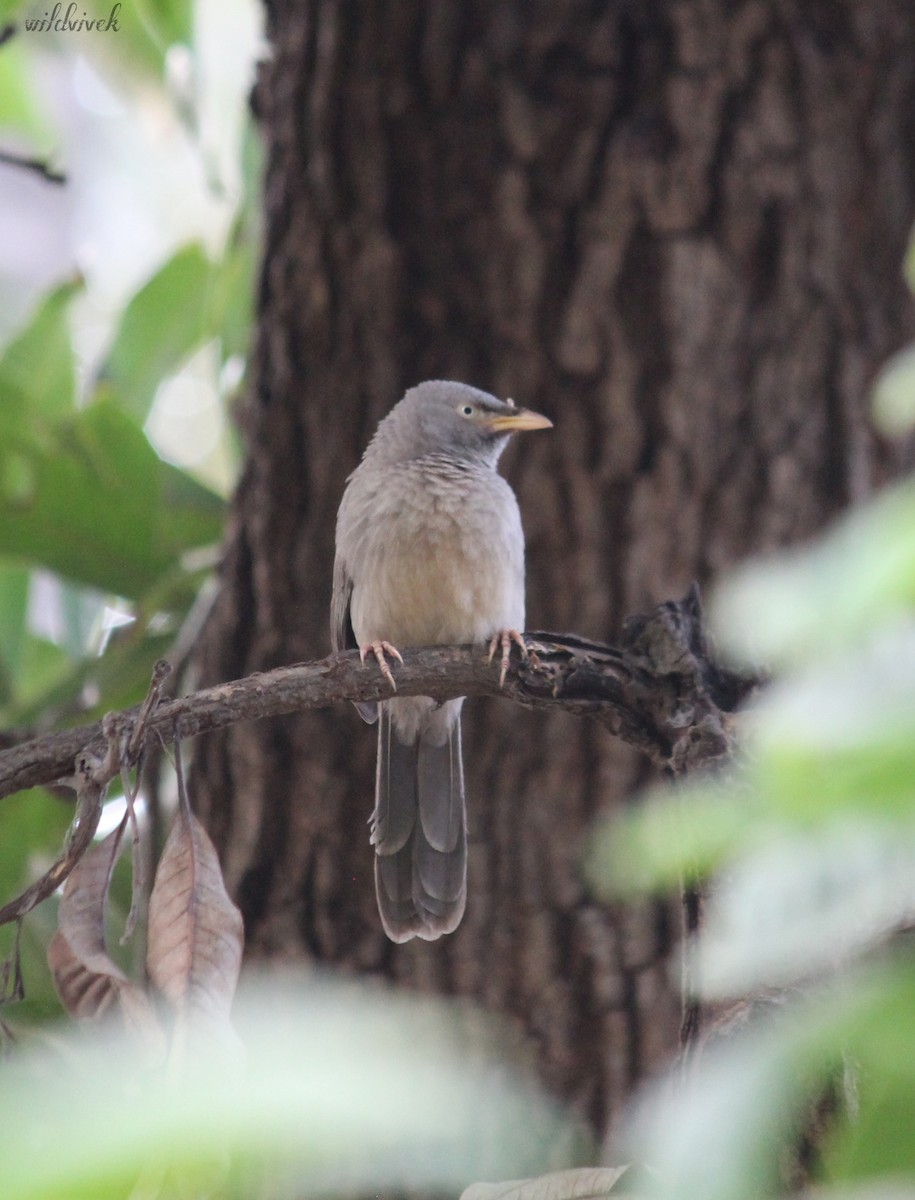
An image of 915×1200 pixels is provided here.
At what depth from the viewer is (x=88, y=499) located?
3664 mm

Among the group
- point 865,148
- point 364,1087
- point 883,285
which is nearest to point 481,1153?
point 364,1087

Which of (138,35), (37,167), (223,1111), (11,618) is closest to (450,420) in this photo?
(37,167)

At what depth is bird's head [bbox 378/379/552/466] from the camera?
11.1 ft

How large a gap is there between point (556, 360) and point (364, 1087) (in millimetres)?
3101

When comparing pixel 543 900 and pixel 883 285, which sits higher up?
pixel 883 285

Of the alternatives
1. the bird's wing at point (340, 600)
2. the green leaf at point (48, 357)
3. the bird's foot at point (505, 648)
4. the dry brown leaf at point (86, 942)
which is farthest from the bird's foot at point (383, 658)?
the green leaf at point (48, 357)

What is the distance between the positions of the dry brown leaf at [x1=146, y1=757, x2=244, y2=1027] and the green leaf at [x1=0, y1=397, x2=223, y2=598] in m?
1.97

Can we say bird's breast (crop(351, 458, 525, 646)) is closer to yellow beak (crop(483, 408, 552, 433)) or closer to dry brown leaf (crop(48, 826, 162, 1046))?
yellow beak (crop(483, 408, 552, 433))

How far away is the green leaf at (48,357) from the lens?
3867 mm

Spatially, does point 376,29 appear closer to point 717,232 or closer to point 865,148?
point 717,232

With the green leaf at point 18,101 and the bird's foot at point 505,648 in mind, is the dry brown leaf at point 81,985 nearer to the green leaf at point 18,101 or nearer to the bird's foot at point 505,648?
the bird's foot at point 505,648

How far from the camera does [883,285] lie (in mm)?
3779

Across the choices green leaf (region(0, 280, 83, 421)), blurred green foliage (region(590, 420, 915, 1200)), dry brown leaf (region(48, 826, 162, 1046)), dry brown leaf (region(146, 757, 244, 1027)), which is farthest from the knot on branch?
green leaf (region(0, 280, 83, 421))

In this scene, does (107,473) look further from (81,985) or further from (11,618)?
(81,985)
